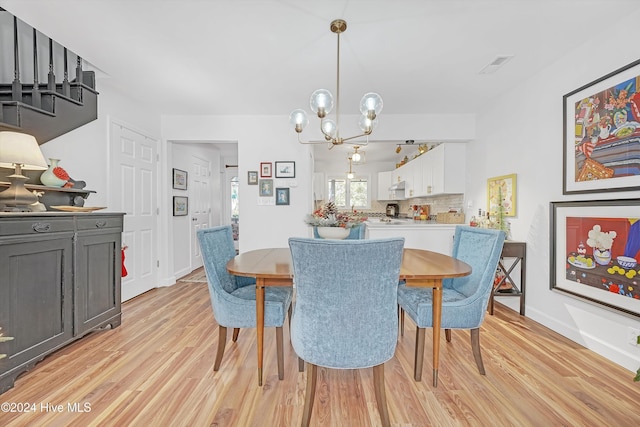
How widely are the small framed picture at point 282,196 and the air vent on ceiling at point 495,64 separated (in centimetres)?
269

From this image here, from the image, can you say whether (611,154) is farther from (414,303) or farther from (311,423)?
(311,423)

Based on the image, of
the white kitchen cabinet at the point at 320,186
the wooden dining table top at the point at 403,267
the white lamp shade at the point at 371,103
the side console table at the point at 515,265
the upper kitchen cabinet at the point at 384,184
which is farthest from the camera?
the white kitchen cabinet at the point at 320,186

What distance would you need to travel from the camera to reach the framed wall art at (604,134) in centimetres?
204

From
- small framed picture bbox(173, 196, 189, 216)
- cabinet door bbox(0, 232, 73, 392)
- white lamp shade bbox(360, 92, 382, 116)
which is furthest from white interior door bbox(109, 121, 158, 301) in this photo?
white lamp shade bbox(360, 92, 382, 116)

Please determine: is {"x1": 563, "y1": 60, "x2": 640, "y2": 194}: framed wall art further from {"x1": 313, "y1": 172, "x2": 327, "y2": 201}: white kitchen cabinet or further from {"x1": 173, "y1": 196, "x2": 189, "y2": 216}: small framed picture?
{"x1": 313, "y1": 172, "x2": 327, "y2": 201}: white kitchen cabinet

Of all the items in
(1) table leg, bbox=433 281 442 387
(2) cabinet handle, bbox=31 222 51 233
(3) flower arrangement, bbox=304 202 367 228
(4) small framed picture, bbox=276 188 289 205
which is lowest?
(1) table leg, bbox=433 281 442 387

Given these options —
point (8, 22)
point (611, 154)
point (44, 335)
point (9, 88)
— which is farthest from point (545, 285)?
point (8, 22)

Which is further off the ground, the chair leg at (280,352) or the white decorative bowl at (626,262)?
the white decorative bowl at (626,262)

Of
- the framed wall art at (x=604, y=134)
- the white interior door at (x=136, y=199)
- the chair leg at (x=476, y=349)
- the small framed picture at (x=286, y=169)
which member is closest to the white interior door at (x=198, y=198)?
the white interior door at (x=136, y=199)

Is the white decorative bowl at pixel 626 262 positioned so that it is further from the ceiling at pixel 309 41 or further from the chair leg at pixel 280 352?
the chair leg at pixel 280 352

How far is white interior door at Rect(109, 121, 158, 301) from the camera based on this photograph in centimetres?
342

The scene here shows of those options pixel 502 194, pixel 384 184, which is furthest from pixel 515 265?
pixel 384 184

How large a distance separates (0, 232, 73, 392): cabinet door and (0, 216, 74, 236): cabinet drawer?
1.5 inches

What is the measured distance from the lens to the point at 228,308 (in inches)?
73.8
